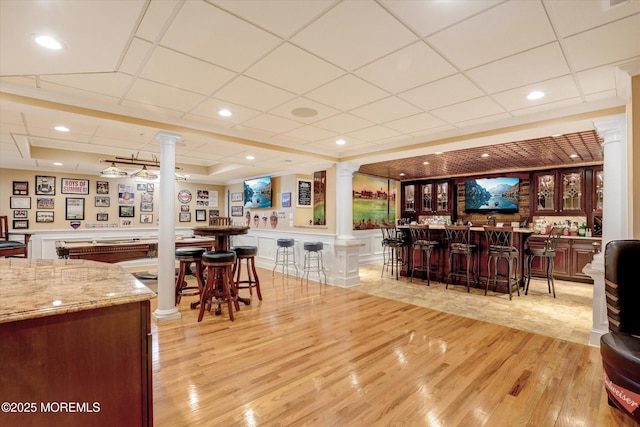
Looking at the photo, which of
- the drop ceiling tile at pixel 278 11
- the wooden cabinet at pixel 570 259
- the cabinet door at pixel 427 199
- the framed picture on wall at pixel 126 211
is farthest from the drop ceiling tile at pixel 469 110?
the framed picture on wall at pixel 126 211

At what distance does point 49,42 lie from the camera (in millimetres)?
2027

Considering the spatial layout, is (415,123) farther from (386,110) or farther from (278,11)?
(278,11)

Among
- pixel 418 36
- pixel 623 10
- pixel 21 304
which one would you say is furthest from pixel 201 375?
pixel 623 10

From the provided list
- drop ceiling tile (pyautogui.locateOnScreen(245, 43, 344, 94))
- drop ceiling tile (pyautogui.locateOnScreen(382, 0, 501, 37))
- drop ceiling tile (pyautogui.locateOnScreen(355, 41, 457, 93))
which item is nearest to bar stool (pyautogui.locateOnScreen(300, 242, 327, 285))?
drop ceiling tile (pyautogui.locateOnScreen(245, 43, 344, 94))

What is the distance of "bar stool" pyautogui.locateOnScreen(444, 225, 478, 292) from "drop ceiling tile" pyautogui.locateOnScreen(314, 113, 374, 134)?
284 cm

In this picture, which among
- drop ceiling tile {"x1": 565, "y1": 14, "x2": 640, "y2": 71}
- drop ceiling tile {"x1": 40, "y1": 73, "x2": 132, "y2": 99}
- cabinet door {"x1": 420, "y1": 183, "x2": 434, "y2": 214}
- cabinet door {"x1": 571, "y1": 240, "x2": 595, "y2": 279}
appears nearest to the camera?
drop ceiling tile {"x1": 565, "y1": 14, "x2": 640, "y2": 71}

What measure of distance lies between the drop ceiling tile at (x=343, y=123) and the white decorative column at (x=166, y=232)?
189cm

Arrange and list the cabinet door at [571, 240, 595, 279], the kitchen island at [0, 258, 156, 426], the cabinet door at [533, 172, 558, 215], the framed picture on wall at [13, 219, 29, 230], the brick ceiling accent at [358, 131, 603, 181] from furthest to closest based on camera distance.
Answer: the cabinet door at [533, 172, 558, 215]
the framed picture on wall at [13, 219, 29, 230]
the cabinet door at [571, 240, 595, 279]
the brick ceiling accent at [358, 131, 603, 181]
the kitchen island at [0, 258, 156, 426]

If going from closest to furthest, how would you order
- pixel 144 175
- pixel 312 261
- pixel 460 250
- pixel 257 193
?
pixel 144 175 < pixel 460 250 < pixel 312 261 < pixel 257 193

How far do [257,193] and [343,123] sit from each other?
4.73m

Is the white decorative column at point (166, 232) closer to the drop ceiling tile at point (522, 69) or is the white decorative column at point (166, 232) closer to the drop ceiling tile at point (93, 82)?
the drop ceiling tile at point (93, 82)

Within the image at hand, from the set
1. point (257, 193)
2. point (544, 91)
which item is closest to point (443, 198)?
point (257, 193)

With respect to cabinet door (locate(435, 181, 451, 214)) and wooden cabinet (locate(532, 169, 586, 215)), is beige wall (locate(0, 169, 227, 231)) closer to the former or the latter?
cabinet door (locate(435, 181, 451, 214))

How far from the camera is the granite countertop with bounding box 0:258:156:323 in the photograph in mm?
1254
